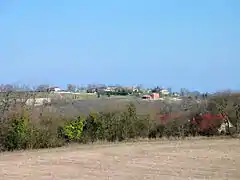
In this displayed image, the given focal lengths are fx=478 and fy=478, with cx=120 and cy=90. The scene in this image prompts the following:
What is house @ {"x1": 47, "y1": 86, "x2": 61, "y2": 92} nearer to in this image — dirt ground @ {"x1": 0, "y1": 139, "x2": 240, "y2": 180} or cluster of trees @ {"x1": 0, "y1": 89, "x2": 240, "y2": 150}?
cluster of trees @ {"x1": 0, "y1": 89, "x2": 240, "y2": 150}

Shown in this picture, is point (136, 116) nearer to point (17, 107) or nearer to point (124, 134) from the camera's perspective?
point (124, 134)

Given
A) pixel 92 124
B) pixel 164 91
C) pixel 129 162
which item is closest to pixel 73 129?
pixel 92 124

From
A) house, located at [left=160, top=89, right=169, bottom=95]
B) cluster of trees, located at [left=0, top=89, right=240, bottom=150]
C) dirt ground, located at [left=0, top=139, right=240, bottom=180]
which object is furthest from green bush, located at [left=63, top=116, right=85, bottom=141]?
house, located at [left=160, top=89, right=169, bottom=95]

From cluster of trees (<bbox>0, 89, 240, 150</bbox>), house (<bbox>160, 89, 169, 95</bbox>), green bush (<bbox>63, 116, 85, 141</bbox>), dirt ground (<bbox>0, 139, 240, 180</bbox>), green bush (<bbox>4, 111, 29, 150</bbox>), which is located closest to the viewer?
dirt ground (<bbox>0, 139, 240, 180</bbox>)

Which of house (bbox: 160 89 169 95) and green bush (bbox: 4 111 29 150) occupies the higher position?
house (bbox: 160 89 169 95)

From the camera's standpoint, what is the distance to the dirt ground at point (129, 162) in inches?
434

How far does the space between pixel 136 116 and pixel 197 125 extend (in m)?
3.04

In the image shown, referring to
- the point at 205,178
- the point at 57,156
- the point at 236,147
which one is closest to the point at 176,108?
the point at 236,147

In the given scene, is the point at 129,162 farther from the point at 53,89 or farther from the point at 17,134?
the point at 53,89

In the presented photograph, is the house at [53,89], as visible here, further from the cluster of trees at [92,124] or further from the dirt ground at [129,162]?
the dirt ground at [129,162]

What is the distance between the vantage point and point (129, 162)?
13352 millimetres

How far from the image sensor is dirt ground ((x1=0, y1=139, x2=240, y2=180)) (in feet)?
36.2

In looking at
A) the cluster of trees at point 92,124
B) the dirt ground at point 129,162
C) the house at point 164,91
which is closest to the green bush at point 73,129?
the cluster of trees at point 92,124

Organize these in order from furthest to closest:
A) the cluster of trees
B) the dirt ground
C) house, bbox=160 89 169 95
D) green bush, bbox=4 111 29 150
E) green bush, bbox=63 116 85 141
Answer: house, bbox=160 89 169 95 → green bush, bbox=63 116 85 141 → the cluster of trees → green bush, bbox=4 111 29 150 → the dirt ground
